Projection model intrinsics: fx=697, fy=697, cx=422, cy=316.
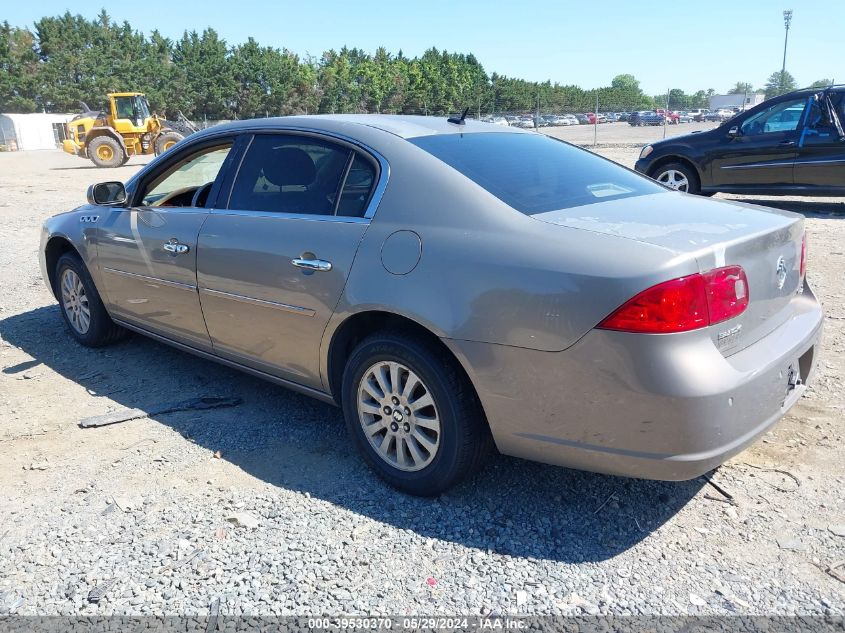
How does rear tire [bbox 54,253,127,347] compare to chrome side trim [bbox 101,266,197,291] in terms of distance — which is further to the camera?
rear tire [bbox 54,253,127,347]

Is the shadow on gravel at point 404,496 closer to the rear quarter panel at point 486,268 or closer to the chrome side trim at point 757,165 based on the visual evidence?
the rear quarter panel at point 486,268

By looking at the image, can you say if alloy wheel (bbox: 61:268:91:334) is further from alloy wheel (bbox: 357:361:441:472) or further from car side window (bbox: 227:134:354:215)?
alloy wheel (bbox: 357:361:441:472)

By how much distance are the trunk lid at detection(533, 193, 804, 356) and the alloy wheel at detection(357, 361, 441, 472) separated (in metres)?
0.89

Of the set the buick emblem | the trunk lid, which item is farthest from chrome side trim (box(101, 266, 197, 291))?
the buick emblem

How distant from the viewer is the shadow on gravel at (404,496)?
2812 mm

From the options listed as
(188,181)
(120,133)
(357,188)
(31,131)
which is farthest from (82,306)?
(31,131)

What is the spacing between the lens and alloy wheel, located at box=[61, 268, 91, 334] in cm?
512

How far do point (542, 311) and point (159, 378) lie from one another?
121 inches

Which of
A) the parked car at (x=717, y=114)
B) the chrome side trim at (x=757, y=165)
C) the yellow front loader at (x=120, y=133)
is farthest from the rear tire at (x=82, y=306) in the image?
the parked car at (x=717, y=114)

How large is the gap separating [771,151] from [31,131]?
68.4 meters

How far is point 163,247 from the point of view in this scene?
13.4 ft

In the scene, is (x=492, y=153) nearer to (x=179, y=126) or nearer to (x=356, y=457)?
(x=356, y=457)

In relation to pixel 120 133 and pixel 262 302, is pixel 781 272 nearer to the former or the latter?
pixel 262 302

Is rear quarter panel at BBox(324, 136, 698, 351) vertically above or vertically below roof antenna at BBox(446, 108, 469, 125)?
below
